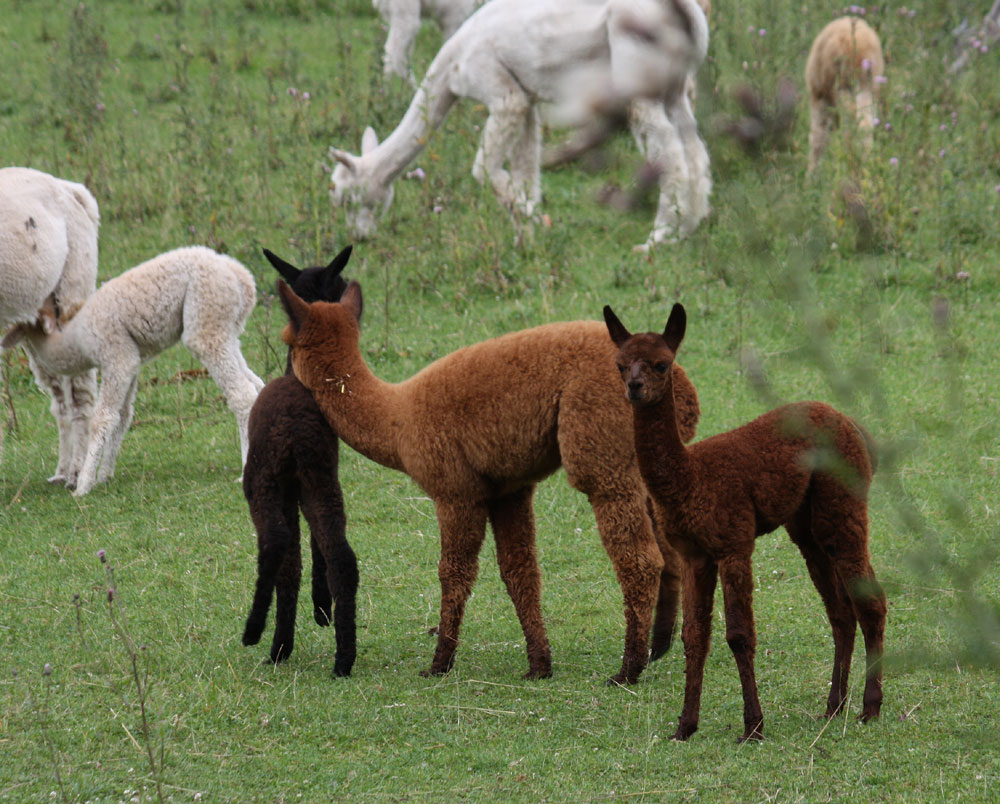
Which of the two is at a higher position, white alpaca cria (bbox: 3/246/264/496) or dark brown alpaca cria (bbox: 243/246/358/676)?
white alpaca cria (bbox: 3/246/264/496)

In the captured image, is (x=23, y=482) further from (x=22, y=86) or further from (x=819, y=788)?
(x=22, y=86)

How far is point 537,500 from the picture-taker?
24.6 feet

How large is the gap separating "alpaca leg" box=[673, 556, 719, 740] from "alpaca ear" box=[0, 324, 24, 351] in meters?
5.43

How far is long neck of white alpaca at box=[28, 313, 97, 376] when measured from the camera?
26.0 ft

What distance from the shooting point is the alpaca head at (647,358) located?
13.1 feet

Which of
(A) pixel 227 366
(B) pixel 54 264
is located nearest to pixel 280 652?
(A) pixel 227 366

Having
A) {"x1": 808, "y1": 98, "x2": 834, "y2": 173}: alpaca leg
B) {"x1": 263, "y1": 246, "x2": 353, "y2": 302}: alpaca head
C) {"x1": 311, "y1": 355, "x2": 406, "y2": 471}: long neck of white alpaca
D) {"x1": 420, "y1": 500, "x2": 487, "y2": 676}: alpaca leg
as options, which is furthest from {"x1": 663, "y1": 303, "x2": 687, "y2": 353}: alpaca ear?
{"x1": 808, "y1": 98, "x2": 834, "y2": 173}: alpaca leg

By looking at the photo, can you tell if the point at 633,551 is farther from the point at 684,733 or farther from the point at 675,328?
the point at 675,328

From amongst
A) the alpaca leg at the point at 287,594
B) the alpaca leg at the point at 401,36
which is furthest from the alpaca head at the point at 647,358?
the alpaca leg at the point at 401,36

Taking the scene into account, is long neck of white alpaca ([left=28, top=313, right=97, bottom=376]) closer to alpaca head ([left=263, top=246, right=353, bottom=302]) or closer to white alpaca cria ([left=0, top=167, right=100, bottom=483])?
white alpaca cria ([left=0, top=167, right=100, bottom=483])

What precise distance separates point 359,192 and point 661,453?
8276 mm

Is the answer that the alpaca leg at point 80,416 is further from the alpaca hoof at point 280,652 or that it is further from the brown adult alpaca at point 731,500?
the brown adult alpaca at point 731,500

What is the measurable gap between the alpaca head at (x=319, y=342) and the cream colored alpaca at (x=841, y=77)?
25.5 ft

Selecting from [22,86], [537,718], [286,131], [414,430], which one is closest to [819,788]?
[537,718]
